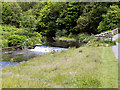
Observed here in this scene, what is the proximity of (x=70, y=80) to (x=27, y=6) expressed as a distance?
42838 millimetres

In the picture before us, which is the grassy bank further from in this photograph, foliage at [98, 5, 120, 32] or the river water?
foliage at [98, 5, 120, 32]

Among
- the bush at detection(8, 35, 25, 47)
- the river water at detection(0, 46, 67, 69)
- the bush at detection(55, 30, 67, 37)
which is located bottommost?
the river water at detection(0, 46, 67, 69)

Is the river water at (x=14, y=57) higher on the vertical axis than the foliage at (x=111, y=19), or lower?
lower

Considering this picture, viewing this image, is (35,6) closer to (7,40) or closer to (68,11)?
(68,11)

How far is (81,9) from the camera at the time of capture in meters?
37.8

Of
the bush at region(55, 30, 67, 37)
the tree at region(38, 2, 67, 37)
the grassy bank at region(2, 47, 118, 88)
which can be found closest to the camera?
the grassy bank at region(2, 47, 118, 88)

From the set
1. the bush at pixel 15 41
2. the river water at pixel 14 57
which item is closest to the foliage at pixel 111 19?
the river water at pixel 14 57

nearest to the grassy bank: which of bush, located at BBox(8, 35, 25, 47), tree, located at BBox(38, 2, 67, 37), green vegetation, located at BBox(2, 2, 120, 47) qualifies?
bush, located at BBox(8, 35, 25, 47)

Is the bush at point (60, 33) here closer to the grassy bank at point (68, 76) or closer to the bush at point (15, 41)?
the bush at point (15, 41)

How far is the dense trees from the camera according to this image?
30.0 m

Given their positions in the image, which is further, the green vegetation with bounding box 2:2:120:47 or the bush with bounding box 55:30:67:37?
the bush with bounding box 55:30:67:37

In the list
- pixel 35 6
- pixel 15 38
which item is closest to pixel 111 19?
pixel 15 38

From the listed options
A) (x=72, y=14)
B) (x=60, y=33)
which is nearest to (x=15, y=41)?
(x=60, y=33)

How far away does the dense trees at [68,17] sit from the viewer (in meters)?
30.0
